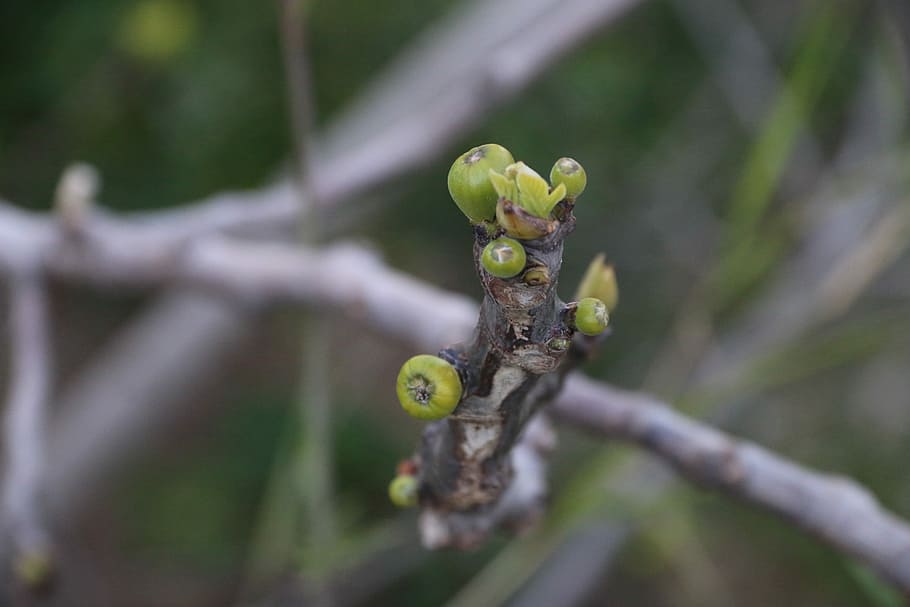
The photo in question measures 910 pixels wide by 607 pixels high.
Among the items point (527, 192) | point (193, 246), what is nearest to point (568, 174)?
point (527, 192)

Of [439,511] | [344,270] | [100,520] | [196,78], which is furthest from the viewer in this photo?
[100,520]

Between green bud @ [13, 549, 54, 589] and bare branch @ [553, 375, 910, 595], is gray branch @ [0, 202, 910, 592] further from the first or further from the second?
green bud @ [13, 549, 54, 589]

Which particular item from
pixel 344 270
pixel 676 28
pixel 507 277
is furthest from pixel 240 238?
pixel 676 28

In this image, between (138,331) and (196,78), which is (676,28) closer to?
(196,78)

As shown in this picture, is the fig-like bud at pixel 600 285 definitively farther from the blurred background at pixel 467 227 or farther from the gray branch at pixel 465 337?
the blurred background at pixel 467 227

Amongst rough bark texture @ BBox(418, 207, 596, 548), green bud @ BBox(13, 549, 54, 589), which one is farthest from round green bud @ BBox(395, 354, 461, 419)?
green bud @ BBox(13, 549, 54, 589)

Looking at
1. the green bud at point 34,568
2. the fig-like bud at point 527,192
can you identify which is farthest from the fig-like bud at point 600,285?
the green bud at point 34,568

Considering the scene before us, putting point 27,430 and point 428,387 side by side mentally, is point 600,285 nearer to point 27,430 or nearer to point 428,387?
point 428,387
